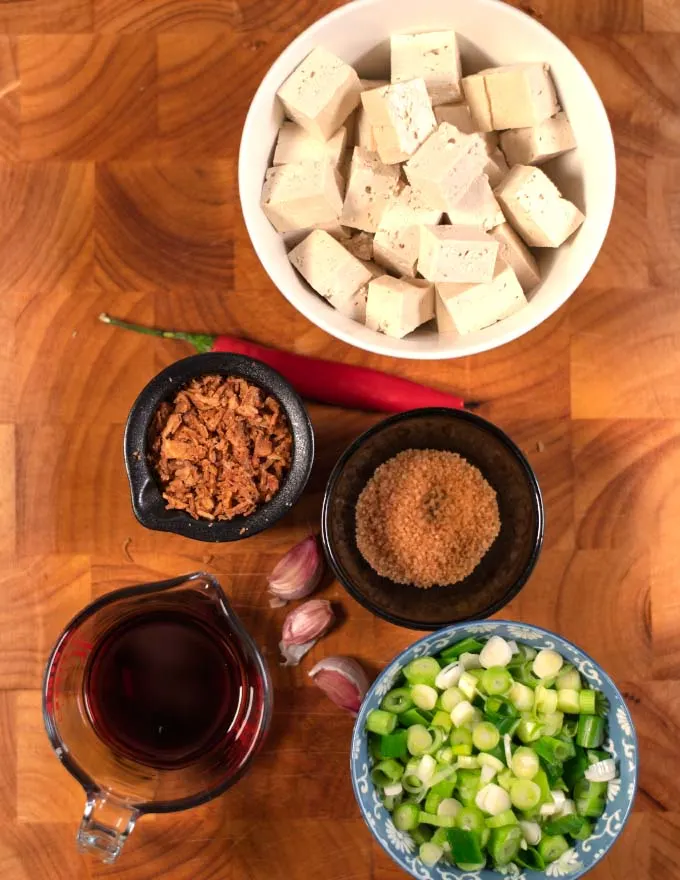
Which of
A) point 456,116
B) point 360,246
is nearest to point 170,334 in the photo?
point 360,246

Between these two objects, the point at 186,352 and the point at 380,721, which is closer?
the point at 380,721

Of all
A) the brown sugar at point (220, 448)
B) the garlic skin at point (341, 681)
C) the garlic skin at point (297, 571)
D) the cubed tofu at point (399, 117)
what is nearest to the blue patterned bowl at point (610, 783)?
the garlic skin at point (341, 681)

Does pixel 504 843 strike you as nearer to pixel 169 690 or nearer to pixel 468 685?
pixel 468 685

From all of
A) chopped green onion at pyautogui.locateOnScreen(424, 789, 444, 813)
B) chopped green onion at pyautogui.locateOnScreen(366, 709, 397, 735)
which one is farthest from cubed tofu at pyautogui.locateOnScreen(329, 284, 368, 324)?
chopped green onion at pyautogui.locateOnScreen(424, 789, 444, 813)

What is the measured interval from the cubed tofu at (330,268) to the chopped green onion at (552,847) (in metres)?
0.83

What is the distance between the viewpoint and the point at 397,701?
1290mm

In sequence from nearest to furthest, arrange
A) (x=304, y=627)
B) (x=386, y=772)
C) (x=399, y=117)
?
(x=399, y=117)
(x=386, y=772)
(x=304, y=627)

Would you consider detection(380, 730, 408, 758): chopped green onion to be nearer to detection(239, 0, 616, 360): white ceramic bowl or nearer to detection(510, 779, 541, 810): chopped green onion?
detection(510, 779, 541, 810): chopped green onion

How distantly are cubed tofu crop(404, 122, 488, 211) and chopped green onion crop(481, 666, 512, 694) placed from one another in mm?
662

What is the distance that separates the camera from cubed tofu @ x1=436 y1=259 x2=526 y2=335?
4.11ft

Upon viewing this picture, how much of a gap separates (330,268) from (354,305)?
0.22ft

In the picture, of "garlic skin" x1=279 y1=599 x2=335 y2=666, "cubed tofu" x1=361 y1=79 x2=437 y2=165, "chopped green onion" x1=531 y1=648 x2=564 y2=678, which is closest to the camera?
"cubed tofu" x1=361 y1=79 x2=437 y2=165

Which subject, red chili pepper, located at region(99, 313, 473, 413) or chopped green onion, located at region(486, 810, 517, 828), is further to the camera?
red chili pepper, located at region(99, 313, 473, 413)

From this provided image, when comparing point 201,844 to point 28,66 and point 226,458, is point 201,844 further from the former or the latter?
point 28,66
